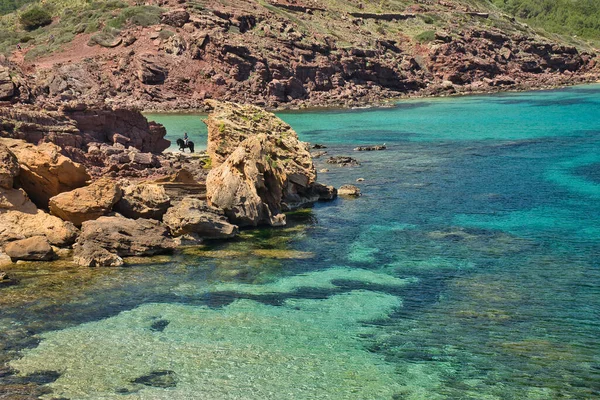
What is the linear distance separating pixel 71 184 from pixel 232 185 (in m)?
7.15

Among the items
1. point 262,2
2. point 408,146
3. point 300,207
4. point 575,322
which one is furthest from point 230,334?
point 262,2

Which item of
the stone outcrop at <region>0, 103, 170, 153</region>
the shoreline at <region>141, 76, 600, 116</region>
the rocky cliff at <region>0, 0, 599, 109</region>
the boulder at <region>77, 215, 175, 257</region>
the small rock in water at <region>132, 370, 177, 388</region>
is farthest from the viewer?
the rocky cliff at <region>0, 0, 599, 109</region>

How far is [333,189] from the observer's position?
3806 cm

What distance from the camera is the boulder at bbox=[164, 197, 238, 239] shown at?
2875 centimetres

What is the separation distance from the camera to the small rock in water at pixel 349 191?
3834cm

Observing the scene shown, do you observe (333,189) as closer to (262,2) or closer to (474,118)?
(474,118)

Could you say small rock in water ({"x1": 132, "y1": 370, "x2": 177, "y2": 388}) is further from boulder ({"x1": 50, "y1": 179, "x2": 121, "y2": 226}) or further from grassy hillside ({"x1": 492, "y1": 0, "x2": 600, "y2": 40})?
grassy hillside ({"x1": 492, "y1": 0, "x2": 600, "y2": 40})

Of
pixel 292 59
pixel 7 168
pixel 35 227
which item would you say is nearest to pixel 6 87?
pixel 7 168

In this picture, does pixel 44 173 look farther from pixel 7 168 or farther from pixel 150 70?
pixel 150 70

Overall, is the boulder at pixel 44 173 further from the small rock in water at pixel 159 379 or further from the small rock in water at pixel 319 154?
the small rock in water at pixel 319 154

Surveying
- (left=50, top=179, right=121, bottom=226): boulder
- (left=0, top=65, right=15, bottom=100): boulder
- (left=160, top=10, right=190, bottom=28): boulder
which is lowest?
(left=50, top=179, right=121, bottom=226): boulder

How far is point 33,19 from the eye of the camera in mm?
114000

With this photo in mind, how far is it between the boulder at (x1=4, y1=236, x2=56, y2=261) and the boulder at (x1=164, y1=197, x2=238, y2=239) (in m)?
5.33

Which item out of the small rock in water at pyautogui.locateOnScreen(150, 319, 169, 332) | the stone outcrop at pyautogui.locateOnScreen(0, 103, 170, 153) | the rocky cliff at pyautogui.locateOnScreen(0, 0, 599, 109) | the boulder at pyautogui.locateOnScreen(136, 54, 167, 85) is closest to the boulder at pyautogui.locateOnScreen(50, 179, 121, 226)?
the stone outcrop at pyautogui.locateOnScreen(0, 103, 170, 153)
